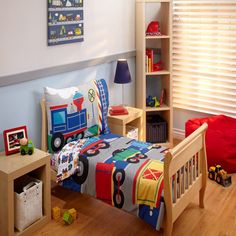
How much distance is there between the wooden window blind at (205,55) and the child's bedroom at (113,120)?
0.04 feet

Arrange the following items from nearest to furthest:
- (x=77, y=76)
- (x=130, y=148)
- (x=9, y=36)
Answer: (x=9, y=36) → (x=130, y=148) → (x=77, y=76)

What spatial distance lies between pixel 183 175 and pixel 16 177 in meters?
1.06

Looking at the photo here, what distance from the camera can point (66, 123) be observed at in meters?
2.95

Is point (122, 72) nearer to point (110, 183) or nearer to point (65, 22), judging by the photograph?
point (65, 22)

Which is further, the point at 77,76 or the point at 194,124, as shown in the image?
the point at 194,124

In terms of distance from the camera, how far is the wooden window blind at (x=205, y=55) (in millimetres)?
3820

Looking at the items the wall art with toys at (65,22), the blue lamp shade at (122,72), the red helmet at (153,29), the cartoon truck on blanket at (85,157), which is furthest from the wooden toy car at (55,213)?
the red helmet at (153,29)

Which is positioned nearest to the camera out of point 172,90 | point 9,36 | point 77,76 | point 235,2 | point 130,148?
point 9,36

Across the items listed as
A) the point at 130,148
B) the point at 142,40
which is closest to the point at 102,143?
the point at 130,148

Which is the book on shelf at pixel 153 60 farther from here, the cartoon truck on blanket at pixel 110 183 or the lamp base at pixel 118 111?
the cartoon truck on blanket at pixel 110 183

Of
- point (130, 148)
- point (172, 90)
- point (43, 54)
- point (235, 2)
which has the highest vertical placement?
point (235, 2)

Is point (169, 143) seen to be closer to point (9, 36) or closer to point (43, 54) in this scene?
point (43, 54)

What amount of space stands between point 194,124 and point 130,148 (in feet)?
3.65

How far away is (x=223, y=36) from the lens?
3.84m
